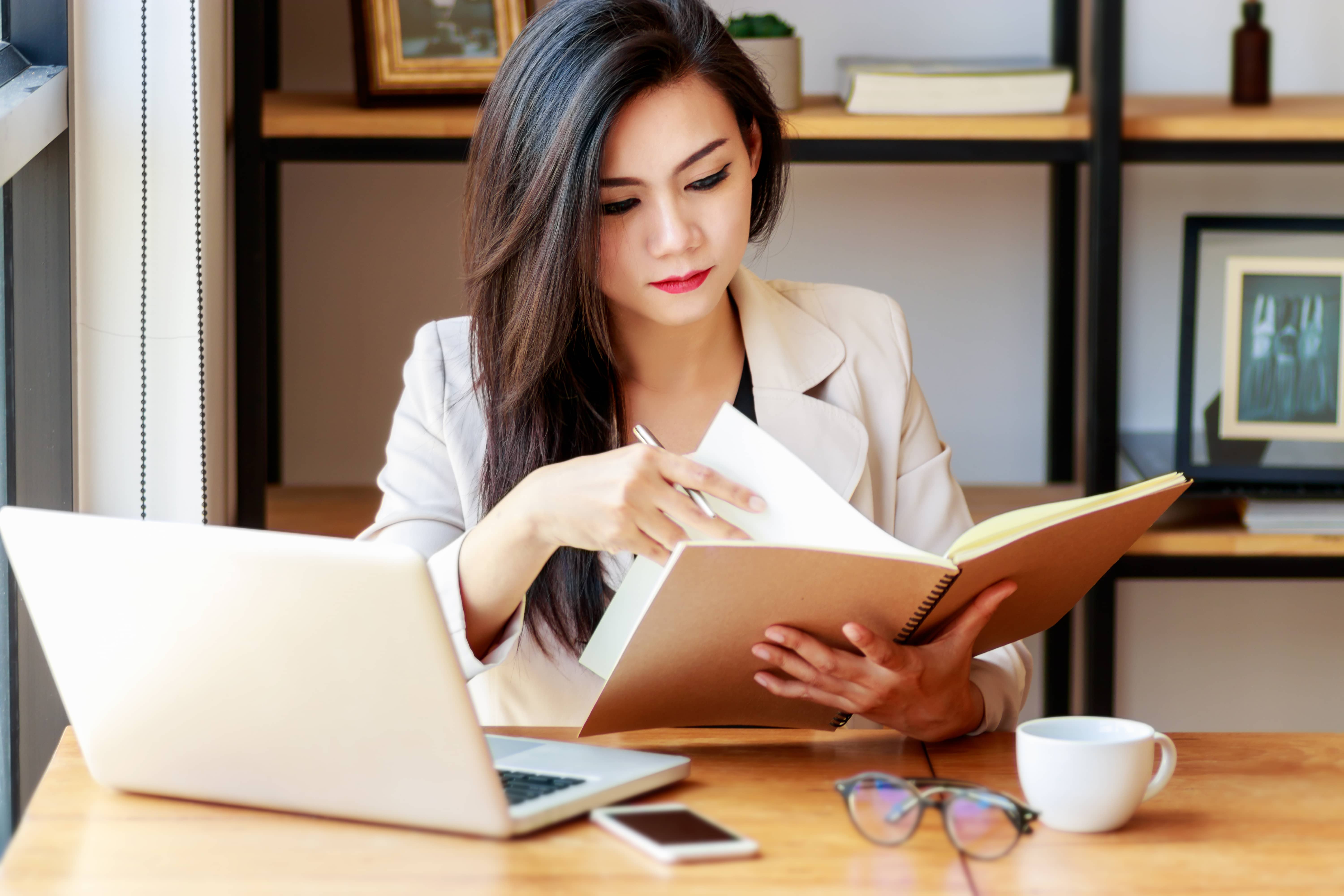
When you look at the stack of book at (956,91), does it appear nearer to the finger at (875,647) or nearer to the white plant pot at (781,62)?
the white plant pot at (781,62)

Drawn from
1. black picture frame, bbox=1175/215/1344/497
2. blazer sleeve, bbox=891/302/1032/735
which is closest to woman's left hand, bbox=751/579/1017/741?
blazer sleeve, bbox=891/302/1032/735

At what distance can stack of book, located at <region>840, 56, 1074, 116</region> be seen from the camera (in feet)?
6.14

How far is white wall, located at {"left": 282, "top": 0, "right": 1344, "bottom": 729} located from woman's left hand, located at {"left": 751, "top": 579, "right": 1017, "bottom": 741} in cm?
122

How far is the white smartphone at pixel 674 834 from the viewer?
85 cm

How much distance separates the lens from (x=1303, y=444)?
194 cm

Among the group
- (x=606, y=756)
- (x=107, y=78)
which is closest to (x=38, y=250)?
(x=107, y=78)

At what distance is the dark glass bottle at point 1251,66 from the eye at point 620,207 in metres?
1.14

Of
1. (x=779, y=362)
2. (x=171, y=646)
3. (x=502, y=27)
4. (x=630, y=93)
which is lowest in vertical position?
(x=171, y=646)

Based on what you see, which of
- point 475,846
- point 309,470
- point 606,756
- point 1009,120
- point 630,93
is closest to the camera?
point 475,846

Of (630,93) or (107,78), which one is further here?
(107,78)

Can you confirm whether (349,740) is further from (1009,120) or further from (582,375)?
(1009,120)

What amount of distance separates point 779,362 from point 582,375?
8.5 inches

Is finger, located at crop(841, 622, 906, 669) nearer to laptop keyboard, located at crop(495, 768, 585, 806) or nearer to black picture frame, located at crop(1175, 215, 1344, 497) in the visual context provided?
laptop keyboard, located at crop(495, 768, 585, 806)

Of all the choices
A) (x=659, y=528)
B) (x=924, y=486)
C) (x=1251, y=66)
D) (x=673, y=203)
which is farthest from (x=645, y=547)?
(x=1251, y=66)
